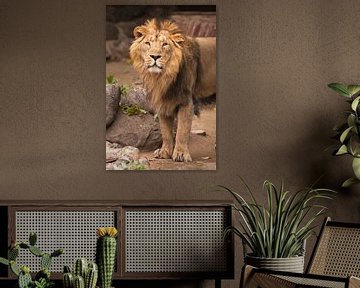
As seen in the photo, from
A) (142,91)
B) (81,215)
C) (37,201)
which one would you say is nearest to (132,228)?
(81,215)

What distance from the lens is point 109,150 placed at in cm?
574

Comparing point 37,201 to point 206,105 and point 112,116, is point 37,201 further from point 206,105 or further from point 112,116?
point 206,105

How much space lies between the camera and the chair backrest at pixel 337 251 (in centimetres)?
459

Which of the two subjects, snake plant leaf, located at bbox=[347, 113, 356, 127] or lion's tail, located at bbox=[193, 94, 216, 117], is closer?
snake plant leaf, located at bbox=[347, 113, 356, 127]

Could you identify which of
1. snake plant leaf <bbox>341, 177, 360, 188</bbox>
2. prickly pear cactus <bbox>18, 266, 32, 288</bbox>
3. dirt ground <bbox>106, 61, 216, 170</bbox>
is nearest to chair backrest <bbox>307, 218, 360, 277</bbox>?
snake plant leaf <bbox>341, 177, 360, 188</bbox>

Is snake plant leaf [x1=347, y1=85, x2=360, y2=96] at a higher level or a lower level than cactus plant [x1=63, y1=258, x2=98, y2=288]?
higher

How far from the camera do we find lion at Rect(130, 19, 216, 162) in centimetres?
579

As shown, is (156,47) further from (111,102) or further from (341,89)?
(341,89)

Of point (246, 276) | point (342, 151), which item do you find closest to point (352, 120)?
point (342, 151)

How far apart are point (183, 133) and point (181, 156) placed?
168mm

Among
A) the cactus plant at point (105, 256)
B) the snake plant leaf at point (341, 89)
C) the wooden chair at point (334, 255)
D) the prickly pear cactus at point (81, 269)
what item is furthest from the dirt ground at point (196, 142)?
the prickly pear cactus at point (81, 269)

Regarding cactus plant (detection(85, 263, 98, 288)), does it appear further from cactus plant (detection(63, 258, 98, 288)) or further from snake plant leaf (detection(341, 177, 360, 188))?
snake plant leaf (detection(341, 177, 360, 188))

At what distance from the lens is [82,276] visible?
386cm

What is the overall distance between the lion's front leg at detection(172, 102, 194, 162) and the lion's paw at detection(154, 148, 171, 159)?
0.04 m
